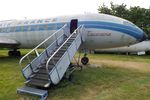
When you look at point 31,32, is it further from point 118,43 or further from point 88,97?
point 88,97

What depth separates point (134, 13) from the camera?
40.8m

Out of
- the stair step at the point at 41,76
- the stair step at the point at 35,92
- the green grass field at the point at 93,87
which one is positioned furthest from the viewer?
the stair step at the point at 41,76

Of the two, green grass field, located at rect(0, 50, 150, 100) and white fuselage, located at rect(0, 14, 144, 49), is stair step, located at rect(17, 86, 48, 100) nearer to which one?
green grass field, located at rect(0, 50, 150, 100)

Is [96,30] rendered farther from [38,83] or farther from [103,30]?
[38,83]

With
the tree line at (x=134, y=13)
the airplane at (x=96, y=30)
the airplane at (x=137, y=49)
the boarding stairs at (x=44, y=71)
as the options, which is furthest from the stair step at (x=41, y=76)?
the tree line at (x=134, y=13)

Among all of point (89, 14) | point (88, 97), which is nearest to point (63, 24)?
point (89, 14)

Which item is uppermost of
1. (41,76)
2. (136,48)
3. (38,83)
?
(41,76)

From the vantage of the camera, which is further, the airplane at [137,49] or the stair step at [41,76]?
the airplane at [137,49]

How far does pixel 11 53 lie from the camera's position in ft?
84.9

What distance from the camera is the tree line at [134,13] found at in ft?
130

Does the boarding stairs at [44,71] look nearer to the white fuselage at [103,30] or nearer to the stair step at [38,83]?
the stair step at [38,83]

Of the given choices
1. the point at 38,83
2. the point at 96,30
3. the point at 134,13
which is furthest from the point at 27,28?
the point at 134,13

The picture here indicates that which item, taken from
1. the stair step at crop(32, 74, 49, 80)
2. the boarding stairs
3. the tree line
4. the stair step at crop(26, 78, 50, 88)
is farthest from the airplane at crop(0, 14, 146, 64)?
the tree line

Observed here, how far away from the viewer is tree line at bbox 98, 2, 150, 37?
39.7 m
